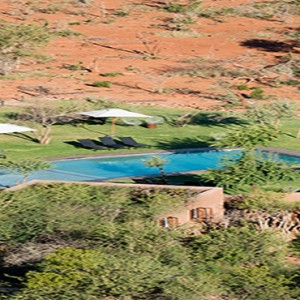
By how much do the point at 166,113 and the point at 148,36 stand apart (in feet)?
65.8

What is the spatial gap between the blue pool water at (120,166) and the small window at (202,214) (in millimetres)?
5446

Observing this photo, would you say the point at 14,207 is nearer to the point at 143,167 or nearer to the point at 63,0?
the point at 143,167

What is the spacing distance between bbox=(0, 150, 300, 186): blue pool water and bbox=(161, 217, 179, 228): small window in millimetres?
5863

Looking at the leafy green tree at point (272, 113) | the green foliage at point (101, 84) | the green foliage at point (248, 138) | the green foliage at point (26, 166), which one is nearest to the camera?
the green foliage at point (26, 166)

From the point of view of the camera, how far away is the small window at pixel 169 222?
2167 cm

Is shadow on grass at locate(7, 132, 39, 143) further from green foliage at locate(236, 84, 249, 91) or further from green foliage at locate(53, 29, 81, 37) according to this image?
green foliage at locate(53, 29, 81, 37)

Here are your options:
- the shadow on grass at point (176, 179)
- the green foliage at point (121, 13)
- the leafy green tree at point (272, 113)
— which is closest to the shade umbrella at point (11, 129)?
the shadow on grass at point (176, 179)

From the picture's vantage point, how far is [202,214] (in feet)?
73.0

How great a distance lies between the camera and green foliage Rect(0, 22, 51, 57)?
4553 cm

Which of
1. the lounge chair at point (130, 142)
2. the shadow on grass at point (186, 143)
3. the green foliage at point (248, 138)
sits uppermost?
the green foliage at point (248, 138)

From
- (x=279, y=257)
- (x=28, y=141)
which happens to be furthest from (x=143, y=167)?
(x=279, y=257)

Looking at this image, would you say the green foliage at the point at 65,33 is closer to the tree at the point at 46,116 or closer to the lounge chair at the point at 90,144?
the tree at the point at 46,116

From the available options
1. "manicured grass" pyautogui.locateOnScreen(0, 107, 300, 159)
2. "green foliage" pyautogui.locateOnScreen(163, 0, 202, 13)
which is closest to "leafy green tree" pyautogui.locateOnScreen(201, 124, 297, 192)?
"manicured grass" pyautogui.locateOnScreen(0, 107, 300, 159)

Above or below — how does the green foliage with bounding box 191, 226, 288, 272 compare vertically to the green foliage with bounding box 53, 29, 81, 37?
below
